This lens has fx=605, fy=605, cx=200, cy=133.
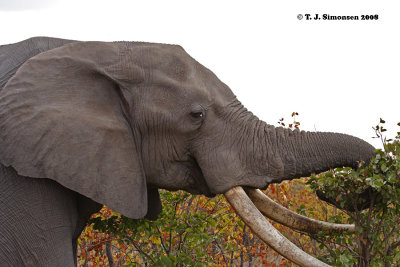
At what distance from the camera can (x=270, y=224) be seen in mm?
4496

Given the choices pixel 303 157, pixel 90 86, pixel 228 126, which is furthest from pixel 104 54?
pixel 303 157

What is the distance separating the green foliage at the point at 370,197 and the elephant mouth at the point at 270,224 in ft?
0.37

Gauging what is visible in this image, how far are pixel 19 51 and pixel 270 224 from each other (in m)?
2.37

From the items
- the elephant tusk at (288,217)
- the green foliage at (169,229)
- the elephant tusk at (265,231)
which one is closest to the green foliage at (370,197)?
the elephant tusk at (288,217)

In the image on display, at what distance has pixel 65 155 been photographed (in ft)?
13.8

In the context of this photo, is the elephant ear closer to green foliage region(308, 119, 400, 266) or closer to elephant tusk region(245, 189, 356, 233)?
elephant tusk region(245, 189, 356, 233)

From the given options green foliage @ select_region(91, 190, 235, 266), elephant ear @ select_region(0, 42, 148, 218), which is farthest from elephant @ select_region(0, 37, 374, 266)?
green foliage @ select_region(91, 190, 235, 266)

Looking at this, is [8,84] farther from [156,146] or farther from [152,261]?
[152,261]

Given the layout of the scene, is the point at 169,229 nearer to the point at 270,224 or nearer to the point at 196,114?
the point at 270,224

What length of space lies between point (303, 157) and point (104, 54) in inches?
68.0

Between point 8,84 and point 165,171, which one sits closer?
point 8,84

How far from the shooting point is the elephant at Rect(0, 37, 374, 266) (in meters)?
4.22

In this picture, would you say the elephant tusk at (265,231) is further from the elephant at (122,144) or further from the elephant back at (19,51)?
the elephant back at (19,51)

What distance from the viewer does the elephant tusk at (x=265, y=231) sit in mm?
4328
